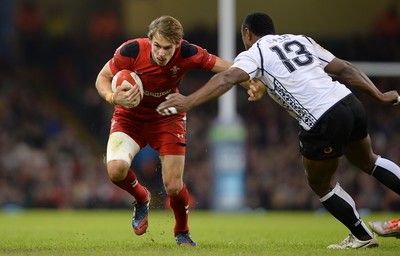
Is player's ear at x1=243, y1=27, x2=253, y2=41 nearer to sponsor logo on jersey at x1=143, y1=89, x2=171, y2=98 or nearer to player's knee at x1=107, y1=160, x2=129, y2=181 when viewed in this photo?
sponsor logo on jersey at x1=143, y1=89, x2=171, y2=98

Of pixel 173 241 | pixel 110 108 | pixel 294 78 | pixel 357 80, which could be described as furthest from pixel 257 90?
pixel 110 108

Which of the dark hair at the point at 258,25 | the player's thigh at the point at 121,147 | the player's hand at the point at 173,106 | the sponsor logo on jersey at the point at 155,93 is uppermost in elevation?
the dark hair at the point at 258,25

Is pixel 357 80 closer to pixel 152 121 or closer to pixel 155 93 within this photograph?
pixel 155 93

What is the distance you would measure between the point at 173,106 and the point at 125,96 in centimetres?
99

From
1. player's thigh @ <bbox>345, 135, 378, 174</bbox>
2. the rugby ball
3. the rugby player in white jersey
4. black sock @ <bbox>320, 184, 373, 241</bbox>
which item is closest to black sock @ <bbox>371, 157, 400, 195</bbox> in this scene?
player's thigh @ <bbox>345, 135, 378, 174</bbox>

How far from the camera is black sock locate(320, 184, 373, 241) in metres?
7.64

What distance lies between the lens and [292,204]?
62.4ft

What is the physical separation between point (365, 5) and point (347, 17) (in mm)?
758

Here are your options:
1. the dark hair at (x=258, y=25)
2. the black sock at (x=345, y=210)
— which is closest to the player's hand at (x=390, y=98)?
the black sock at (x=345, y=210)

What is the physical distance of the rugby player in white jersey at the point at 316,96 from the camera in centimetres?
739

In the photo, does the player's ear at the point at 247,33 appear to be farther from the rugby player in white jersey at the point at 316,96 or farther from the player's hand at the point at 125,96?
the player's hand at the point at 125,96

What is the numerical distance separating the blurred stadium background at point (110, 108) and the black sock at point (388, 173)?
33.0 ft

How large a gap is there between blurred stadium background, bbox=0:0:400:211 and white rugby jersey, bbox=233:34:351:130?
35.3ft

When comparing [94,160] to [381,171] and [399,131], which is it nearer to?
[399,131]
